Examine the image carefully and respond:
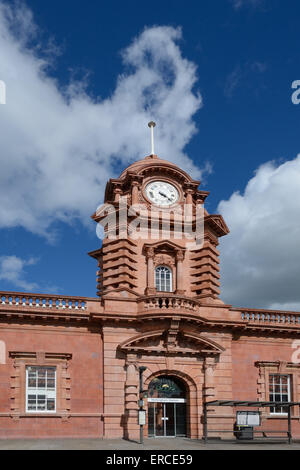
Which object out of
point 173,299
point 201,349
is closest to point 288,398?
point 201,349

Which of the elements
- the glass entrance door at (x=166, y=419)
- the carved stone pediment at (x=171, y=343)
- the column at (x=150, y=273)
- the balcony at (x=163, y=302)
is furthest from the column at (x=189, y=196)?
the glass entrance door at (x=166, y=419)

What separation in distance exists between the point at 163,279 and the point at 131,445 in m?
10.8

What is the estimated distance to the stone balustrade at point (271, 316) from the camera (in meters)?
33.6

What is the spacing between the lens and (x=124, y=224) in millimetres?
33562

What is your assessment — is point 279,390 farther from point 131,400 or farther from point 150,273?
point 150,273

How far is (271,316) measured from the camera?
34.2 m

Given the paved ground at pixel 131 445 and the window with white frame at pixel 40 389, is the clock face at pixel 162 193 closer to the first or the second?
the window with white frame at pixel 40 389

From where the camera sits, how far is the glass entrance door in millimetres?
30516

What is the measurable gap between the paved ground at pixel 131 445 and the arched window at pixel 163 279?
8.84 meters

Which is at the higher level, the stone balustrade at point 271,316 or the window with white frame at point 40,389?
the stone balustrade at point 271,316

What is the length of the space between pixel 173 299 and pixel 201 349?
126 inches

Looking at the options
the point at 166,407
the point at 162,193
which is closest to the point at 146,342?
the point at 166,407

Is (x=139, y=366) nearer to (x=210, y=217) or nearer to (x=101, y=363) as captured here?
(x=101, y=363)
